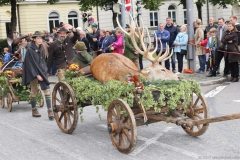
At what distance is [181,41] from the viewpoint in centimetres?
1479

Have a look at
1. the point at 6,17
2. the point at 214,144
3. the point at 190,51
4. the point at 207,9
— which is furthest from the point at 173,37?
the point at 207,9

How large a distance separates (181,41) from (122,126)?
9.29 meters

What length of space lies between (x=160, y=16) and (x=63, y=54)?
33.4 metres

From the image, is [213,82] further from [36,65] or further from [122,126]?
[122,126]

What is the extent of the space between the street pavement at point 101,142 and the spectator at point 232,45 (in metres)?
4.09

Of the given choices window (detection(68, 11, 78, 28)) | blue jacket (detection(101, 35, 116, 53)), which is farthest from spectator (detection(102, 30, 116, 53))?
window (detection(68, 11, 78, 28))

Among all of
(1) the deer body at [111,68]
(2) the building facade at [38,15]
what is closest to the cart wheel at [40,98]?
(1) the deer body at [111,68]

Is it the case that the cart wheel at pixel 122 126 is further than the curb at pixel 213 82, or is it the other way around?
the curb at pixel 213 82

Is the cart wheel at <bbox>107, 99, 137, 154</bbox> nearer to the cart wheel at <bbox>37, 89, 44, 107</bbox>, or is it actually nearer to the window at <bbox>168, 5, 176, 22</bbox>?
the cart wheel at <bbox>37, 89, 44, 107</bbox>

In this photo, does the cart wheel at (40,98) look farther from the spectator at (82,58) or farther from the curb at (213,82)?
the curb at (213,82)

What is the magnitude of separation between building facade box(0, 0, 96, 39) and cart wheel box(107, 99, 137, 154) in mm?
33559

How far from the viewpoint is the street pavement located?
19.5ft

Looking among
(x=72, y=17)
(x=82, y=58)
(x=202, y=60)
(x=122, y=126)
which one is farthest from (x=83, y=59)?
(x=72, y=17)

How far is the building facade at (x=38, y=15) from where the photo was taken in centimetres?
3781
